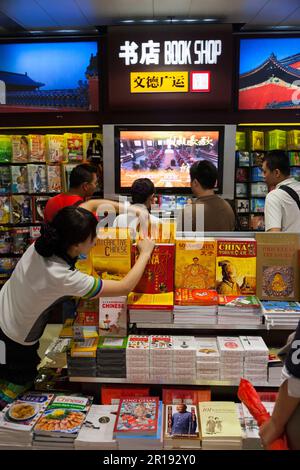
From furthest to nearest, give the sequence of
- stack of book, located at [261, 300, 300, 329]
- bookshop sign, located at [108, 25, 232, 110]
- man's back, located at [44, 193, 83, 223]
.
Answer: bookshop sign, located at [108, 25, 232, 110]
man's back, located at [44, 193, 83, 223]
stack of book, located at [261, 300, 300, 329]

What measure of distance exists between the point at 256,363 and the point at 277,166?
197 centimetres

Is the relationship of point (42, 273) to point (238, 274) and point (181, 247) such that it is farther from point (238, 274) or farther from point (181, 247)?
point (238, 274)

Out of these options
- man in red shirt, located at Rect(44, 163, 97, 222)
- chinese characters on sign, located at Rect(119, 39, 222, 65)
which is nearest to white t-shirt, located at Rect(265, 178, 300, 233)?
man in red shirt, located at Rect(44, 163, 97, 222)

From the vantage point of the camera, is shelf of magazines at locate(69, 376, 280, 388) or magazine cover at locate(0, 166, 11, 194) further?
magazine cover at locate(0, 166, 11, 194)

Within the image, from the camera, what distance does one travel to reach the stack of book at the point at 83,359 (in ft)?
7.23

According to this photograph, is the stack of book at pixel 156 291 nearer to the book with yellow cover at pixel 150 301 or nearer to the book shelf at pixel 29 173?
the book with yellow cover at pixel 150 301

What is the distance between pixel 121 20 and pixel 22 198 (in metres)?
2.60

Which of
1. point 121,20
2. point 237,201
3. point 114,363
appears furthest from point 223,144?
point 114,363

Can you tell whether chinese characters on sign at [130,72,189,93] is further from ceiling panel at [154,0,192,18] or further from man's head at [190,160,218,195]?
man's head at [190,160,218,195]

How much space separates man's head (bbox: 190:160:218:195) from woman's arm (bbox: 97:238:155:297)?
3.87ft

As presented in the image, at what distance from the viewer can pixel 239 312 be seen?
221 cm

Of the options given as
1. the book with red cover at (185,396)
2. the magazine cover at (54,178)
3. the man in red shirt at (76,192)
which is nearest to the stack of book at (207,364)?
the book with red cover at (185,396)

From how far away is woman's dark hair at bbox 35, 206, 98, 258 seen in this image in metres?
2.02

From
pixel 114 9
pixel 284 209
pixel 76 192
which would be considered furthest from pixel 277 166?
pixel 114 9
